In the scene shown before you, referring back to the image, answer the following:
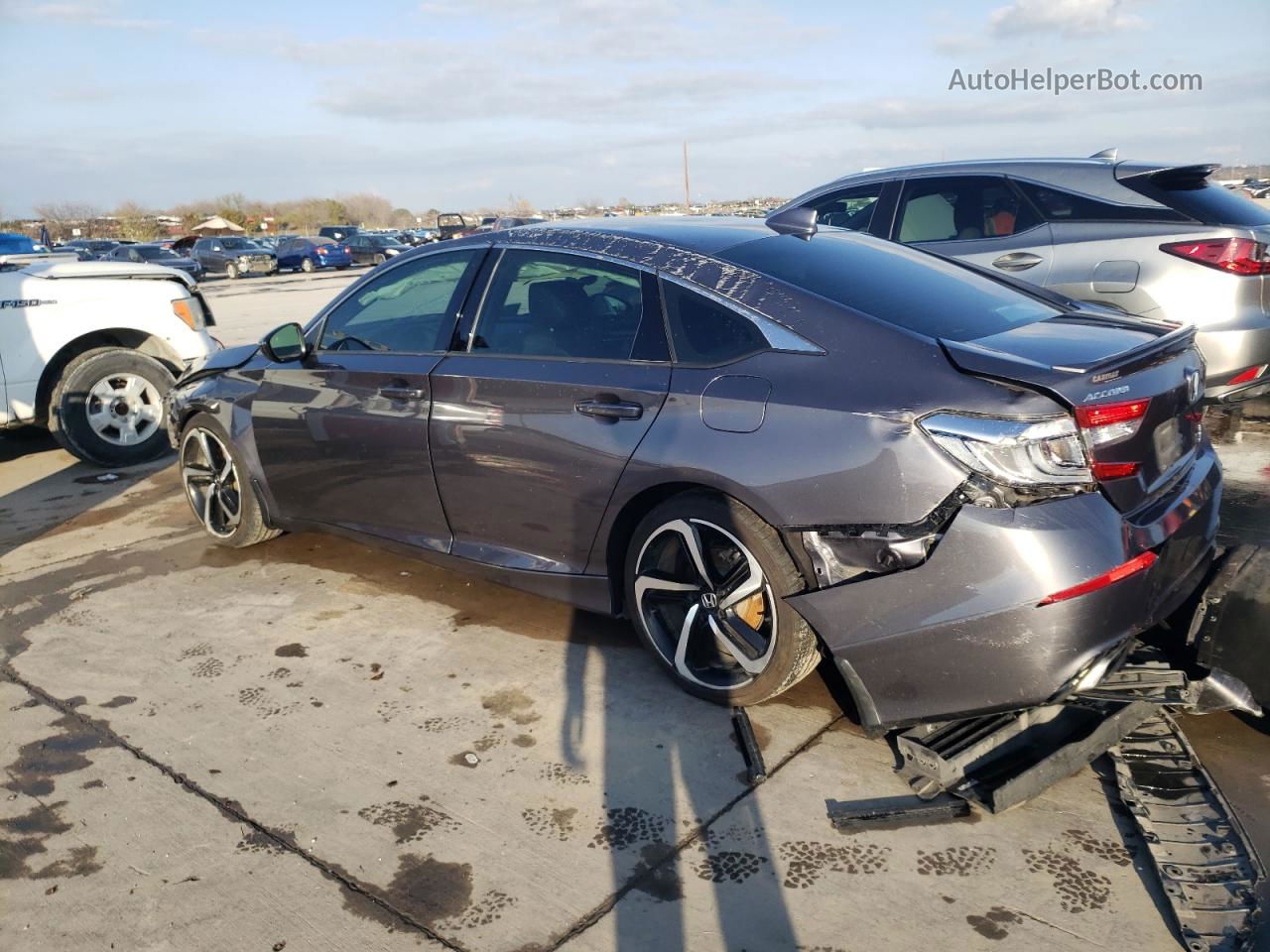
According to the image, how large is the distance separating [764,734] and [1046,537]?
1172mm

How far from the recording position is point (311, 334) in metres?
4.81

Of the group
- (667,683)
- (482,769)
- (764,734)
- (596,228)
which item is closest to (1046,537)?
(764,734)

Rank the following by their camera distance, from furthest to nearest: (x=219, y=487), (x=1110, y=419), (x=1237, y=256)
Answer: (x=1237, y=256), (x=219, y=487), (x=1110, y=419)

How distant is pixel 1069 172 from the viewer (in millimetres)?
6059

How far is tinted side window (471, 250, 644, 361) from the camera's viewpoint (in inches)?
142

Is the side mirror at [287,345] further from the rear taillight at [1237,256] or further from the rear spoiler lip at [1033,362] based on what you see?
the rear taillight at [1237,256]

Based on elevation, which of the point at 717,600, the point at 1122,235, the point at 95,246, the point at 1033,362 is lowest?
the point at 717,600

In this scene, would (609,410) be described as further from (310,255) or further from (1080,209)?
(310,255)

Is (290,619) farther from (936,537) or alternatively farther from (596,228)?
Answer: (936,537)

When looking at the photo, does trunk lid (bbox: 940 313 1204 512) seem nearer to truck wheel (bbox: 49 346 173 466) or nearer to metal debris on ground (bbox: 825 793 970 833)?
metal debris on ground (bbox: 825 793 970 833)

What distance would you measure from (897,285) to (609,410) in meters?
1.05

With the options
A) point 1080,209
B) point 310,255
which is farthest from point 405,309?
point 310,255

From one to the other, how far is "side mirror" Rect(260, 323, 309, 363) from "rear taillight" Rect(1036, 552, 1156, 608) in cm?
345

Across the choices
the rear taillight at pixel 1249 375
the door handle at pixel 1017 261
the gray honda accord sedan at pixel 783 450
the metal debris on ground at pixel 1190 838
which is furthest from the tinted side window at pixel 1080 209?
the metal debris on ground at pixel 1190 838
